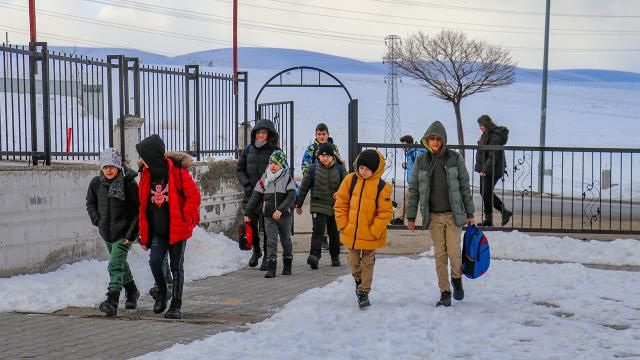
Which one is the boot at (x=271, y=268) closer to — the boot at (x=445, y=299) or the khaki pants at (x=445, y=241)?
the khaki pants at (x=445, y=241)

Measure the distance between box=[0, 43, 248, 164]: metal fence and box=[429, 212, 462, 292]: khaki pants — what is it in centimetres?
471

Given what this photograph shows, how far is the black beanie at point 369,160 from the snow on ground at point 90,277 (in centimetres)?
288

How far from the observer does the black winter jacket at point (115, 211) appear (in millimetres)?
8336

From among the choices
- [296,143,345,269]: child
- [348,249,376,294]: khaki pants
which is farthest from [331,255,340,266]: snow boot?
[348,249,376,294]: khaki pants

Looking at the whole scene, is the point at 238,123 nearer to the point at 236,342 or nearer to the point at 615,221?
the point at 615,221

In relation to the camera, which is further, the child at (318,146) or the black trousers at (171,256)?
the child at (318,146)

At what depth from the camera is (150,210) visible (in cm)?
823

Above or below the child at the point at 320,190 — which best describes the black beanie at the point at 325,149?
above

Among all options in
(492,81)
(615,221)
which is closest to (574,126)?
(492,81)

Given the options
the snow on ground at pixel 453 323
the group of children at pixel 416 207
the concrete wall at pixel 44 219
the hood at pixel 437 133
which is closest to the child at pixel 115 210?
the snow on ground at pixel 453 323

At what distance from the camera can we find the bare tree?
39688 millimetres

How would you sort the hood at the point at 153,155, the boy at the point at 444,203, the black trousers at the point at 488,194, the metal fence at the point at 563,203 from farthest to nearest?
the black trousers at the point at 488,194, the metal fence at the point at 563,203, the boy at the point at 444,203, the hood at the point at 153,155

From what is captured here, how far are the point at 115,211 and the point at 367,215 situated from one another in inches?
90.5

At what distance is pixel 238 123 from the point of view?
16156mm
